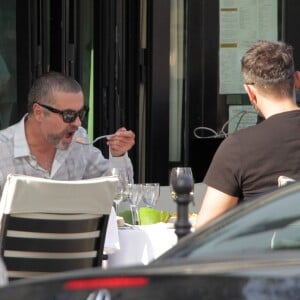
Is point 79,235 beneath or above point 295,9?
beneath

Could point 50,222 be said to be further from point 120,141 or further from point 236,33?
point 236,33

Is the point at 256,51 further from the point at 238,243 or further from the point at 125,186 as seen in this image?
the point at 238,243

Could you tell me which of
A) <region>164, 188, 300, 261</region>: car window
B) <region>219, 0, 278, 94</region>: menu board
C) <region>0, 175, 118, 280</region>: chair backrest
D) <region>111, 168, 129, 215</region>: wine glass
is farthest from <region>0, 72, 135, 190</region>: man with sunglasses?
<region>219, 0, 278, 94</region>: menu board

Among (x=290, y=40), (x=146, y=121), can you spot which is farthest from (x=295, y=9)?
(x=146, y=121)

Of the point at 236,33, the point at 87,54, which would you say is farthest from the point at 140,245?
the point at 236,33

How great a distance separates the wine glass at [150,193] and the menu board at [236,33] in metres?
4.77

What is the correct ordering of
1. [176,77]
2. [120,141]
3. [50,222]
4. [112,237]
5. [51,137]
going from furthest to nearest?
[176,77] → [120,141] → [51,137] → [112,237] → [50,222]

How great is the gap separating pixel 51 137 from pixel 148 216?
0.68 metres

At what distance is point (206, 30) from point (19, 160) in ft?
15.9

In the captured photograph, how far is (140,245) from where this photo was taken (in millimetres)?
5449

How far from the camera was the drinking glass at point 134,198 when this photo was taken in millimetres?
5785

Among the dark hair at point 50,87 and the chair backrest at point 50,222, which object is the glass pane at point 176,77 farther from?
the chair backrest at point 50,222

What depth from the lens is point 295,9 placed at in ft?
35.1

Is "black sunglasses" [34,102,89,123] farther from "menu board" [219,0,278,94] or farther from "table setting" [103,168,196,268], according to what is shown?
"menu board" [219,0,278,94]
